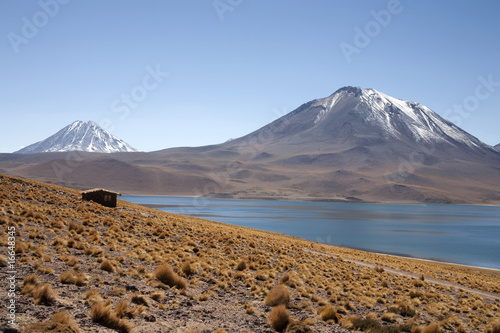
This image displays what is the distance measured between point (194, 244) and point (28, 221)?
632 centimetres

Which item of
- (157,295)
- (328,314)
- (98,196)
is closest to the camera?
(157,295)

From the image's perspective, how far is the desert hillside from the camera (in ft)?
25.2

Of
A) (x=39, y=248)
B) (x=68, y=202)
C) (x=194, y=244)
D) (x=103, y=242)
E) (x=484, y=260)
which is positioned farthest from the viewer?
(x=484, y=260)

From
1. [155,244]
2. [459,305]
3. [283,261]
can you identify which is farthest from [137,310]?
[459,305]

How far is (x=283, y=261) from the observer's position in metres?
17.4

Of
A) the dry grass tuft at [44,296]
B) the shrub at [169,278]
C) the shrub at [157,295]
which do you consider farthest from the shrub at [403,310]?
the dry grass tuft at [44,296]

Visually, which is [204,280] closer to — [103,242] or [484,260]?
[103,242]

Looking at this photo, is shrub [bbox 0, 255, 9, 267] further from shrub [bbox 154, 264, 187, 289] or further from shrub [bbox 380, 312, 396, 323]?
shrub [bbox 380, 312, 396, 323]

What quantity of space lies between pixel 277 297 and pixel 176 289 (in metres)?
2.76

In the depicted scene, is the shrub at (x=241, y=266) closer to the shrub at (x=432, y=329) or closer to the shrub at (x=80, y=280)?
the shrub at (x=80, y=280)

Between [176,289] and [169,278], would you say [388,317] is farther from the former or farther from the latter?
[169,278]

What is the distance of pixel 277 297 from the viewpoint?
10.8 metres

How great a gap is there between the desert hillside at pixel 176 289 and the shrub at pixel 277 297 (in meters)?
0.03

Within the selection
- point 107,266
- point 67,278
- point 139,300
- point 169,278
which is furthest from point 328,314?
point 67,278
